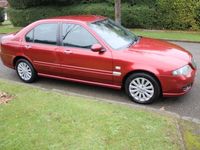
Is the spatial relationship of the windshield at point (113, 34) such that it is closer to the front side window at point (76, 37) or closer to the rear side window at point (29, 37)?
the front side window at point (76, 37)

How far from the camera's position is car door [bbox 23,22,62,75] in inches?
279

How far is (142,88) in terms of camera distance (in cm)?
618

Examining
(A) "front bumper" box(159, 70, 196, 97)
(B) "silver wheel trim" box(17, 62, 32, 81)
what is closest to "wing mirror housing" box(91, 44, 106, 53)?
(A) "front bumper" box(159, 70, 196, 97)

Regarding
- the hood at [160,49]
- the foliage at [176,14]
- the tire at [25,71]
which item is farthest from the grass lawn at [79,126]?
the foliage at [176,14]

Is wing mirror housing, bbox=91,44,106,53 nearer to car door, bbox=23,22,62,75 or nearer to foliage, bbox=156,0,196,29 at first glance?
car door, bbox=23,22,62,75

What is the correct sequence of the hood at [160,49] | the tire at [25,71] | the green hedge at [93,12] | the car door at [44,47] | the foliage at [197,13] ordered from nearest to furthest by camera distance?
the hood at [160,49]
the car door at [44,47]
the tire at [25,71]
the foliage at [197,13]
the green hedge at [93,12]

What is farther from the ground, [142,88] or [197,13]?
[197,13]

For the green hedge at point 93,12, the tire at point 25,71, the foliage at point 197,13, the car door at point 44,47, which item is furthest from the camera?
the green hedge at point 93,12

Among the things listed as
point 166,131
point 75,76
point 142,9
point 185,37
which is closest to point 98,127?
point 166,131

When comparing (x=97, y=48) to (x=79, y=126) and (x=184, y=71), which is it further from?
(x=79, y=126)

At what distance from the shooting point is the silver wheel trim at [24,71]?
7.63 meters

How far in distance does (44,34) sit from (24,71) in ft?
3.44

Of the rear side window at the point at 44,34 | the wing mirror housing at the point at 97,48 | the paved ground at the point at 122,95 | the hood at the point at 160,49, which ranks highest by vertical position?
the rear side window at the point at 44,34

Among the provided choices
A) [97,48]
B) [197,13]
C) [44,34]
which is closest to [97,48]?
[97,48]
